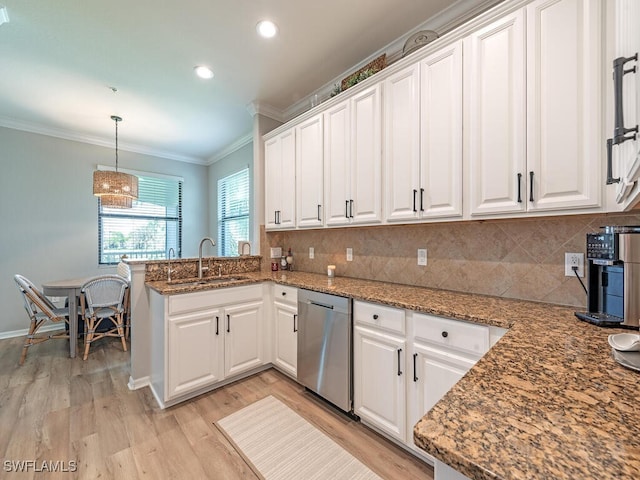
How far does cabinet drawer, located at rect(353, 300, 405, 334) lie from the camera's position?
1694mm

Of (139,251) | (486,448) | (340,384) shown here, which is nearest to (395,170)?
(340,384)

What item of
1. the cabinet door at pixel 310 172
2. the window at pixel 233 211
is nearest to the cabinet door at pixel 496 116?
the cabinet door at pixel 310 172

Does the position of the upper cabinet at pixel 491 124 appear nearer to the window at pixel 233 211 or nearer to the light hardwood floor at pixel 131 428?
the light hardwood floor at pixel 131 428

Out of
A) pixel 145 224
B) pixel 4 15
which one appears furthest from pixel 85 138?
pixel 4 15

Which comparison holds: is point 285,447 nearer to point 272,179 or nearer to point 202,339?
point 202,339

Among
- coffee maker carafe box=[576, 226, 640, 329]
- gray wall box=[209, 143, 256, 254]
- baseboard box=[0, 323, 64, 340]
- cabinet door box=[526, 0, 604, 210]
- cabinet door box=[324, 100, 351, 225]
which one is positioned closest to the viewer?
coffee maker carafe box=[576, 226, 640, 329]

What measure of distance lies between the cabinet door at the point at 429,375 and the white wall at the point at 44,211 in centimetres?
494

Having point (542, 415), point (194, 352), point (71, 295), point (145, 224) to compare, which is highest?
point (145, 224)

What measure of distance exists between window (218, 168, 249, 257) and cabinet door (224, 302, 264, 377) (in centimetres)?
234

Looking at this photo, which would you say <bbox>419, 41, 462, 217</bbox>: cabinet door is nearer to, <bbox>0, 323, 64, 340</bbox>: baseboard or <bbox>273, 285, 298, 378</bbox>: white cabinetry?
<bbox>273, 285, 298, 378</bbox>: white cabinetry

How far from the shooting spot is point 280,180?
3.07 metres

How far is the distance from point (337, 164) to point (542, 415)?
217 centimetres

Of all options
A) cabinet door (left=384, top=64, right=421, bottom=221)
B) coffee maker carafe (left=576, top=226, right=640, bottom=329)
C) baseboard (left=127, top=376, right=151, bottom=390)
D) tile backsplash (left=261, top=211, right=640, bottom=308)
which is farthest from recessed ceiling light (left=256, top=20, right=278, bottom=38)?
baseboard (left=127, top=376, right=151, bottom=390)

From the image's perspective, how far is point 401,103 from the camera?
198 cm
